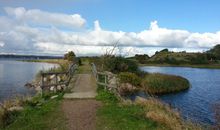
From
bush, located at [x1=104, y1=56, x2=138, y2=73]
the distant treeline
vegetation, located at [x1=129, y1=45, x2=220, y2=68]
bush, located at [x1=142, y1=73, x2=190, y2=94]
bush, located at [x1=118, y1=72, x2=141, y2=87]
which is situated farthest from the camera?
the distant treeline

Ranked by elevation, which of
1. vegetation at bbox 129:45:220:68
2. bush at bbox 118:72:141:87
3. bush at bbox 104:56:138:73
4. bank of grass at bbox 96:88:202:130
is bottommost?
vegetation at bbox 129:45:220:68

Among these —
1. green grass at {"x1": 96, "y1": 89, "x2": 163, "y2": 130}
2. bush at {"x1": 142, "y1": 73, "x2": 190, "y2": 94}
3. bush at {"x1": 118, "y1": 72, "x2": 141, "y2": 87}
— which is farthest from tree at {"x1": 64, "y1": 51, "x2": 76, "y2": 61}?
green grass at {"x1": 96, "y1": 89, "x2": 163, "y2": 130}

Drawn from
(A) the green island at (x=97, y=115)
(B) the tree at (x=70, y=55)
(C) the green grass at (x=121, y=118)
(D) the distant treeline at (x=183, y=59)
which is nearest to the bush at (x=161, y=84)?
(A) the green island at (x=97, y=115)

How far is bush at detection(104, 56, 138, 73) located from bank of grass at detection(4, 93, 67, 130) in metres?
25.7

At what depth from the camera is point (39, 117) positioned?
1332 centimetres

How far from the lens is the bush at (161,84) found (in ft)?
124

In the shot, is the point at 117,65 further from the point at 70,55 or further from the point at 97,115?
the point at 70,55

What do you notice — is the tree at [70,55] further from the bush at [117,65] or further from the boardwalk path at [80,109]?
the boardwalk path at [80,109]

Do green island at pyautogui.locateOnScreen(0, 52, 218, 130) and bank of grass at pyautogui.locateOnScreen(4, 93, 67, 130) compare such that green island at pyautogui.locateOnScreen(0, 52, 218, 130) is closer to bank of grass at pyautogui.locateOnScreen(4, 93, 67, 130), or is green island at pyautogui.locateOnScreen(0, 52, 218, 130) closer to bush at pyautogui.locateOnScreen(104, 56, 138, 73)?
bank of grass at pyautogui.locateOnScreen(4, 93, 67, 130)

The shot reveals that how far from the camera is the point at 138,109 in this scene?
15438 millimetres

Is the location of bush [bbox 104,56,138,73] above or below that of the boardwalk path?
above

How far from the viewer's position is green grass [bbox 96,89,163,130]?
11.9m

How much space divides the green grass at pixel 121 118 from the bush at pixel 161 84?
20674mm

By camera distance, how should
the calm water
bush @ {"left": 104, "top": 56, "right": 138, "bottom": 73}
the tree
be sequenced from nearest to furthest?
the calm water < bush @ {"left": 104, "top": 56, "right": 138, "bottom": 73} < the tree
